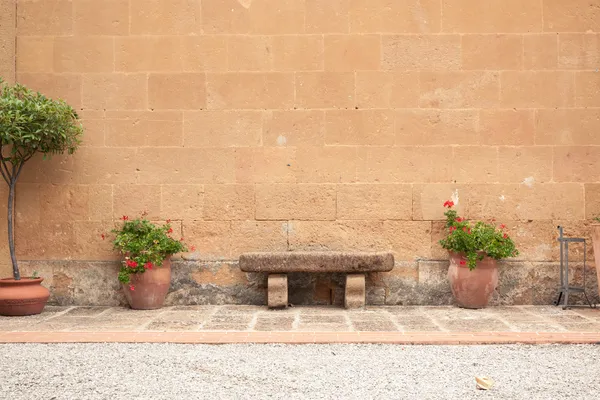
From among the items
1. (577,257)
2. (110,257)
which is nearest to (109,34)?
(110,257)

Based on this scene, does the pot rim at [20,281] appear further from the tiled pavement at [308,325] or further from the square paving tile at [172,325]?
the square paving tile at [172,325]

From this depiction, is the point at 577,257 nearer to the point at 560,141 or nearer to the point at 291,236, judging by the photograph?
the point at 560,141

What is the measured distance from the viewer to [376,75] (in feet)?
20.0

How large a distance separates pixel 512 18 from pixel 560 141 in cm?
130

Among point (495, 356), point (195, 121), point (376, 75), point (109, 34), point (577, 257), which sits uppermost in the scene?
point (109, 34)

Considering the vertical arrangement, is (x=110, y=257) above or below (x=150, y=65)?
below

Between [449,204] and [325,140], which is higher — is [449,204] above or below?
below

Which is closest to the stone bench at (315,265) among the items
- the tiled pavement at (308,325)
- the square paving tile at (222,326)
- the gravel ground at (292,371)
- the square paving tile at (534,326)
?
the tiled pavement at (308,325)

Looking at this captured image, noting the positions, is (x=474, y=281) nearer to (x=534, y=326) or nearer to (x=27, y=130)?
(x=534, y=326)

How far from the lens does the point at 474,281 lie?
5.70m

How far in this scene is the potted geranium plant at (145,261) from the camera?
18.5 ft

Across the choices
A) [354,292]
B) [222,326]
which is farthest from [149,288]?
[354,292]

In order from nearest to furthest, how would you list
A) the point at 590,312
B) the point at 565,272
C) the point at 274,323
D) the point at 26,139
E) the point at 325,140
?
1. the point at 274,323
2. the point at 26,139
3. the point at 590,312
4. the point at 565,272
5. the point at 325,140

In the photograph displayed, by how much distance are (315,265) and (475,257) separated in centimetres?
147
